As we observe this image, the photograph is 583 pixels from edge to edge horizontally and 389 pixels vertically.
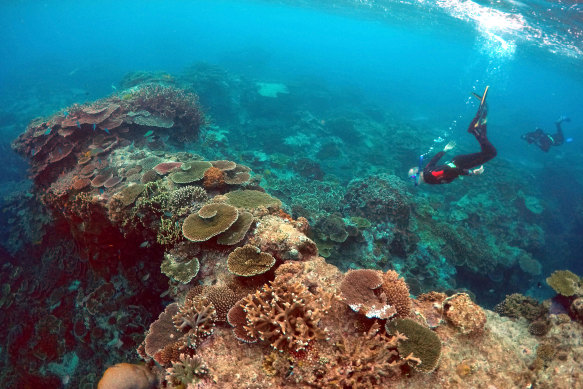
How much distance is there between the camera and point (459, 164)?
10492mm

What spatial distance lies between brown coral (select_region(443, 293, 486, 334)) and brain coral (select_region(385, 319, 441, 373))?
2.74ft

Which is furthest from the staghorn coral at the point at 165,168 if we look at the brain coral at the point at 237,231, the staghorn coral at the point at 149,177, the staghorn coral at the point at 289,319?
the staghorn coral at the point at 289,319

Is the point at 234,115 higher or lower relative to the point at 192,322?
lower

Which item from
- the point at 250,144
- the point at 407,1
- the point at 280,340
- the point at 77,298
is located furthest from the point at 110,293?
the point at 407,1

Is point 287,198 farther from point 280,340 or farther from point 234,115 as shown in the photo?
point 234,115

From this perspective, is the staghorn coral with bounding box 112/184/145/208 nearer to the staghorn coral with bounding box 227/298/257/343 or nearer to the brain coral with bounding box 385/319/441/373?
the staghorn coral with bounding box 227/298/257/343

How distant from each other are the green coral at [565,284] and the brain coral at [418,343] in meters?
3.69

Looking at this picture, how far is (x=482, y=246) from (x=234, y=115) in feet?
65.9

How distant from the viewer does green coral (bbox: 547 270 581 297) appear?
5062 mm

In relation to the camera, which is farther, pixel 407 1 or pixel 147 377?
pixel 407 1

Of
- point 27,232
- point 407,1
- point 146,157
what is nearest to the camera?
point 146,157

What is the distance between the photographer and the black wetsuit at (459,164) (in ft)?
31.5

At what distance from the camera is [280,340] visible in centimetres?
327

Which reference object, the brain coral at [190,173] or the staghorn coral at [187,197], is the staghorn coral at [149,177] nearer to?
the brain coral at [190,173]
